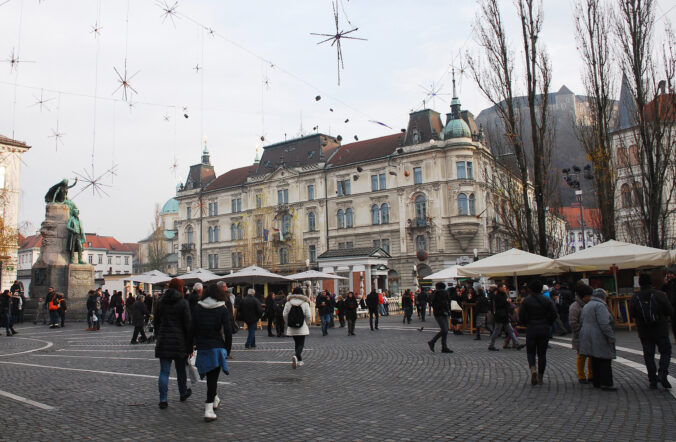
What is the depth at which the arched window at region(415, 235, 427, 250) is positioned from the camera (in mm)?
55094

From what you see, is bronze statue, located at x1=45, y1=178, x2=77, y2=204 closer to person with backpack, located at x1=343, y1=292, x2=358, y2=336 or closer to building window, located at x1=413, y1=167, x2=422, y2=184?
person with backpack, located at x1=343, y1=292, x2=358, y2=336

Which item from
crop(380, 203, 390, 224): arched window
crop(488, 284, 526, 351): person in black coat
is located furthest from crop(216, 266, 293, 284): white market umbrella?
crop(380, 203, 390, 224): arched window

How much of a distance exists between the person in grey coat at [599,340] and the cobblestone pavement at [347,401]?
29cm

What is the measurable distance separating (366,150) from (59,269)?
4202cm

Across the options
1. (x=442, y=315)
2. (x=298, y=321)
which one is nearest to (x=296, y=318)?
(x=298, y=321)

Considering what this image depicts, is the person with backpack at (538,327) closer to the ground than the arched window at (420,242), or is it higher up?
closer to the ground

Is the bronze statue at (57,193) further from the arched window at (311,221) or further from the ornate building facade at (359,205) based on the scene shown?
the arched window at (311,221)

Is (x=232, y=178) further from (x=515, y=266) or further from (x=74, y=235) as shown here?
(x=515, y=266)

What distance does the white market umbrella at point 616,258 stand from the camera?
1642 centimetres

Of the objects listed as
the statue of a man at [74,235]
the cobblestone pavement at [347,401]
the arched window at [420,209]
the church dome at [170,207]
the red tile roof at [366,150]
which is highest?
the church dome at [170,207]

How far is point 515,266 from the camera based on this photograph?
1773cm

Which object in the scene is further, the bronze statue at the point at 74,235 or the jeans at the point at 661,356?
the bronze statue at the point at 74,235

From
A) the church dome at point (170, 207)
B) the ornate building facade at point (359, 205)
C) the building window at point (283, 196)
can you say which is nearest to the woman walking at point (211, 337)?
the ornate building facade at point (359, 205)

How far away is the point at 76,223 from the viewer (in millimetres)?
26812
